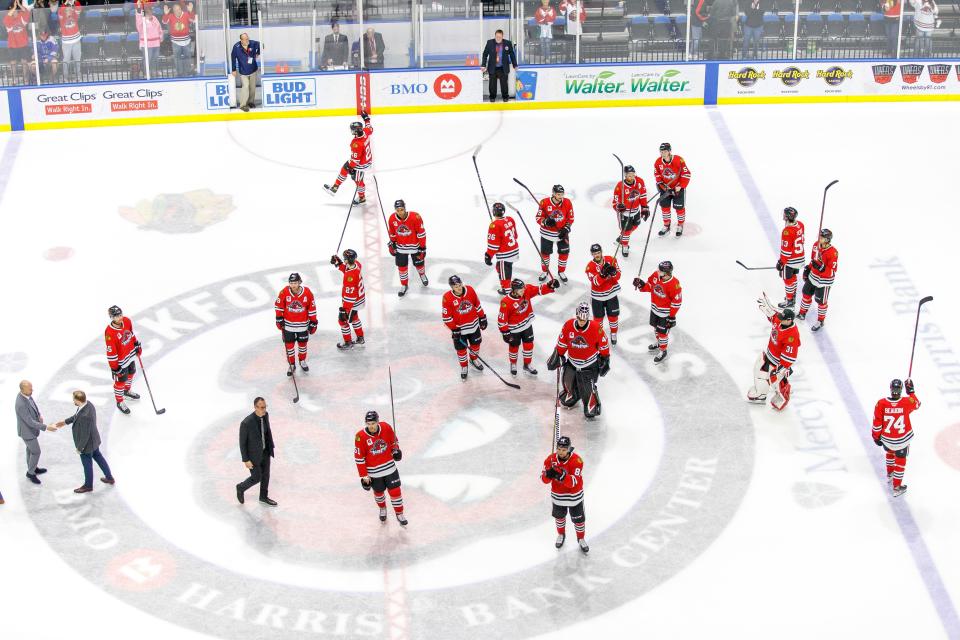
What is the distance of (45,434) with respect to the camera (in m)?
14.1

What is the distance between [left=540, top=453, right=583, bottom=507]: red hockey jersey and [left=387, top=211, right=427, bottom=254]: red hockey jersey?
4793mm

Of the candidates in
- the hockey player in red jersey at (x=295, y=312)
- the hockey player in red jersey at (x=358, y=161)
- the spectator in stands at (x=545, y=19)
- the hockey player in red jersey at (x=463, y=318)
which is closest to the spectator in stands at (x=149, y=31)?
the hockey player in red jersey at (x=358, y=161)

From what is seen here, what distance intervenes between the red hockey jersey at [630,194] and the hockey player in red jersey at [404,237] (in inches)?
95.0

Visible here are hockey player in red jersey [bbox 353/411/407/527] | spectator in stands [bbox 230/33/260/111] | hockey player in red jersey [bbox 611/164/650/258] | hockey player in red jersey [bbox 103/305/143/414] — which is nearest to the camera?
hockey player in red jersey [bbox 353/411/407/527]

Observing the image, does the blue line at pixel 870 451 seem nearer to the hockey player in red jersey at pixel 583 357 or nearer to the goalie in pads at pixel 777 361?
the goalie in pads at pixel 777 361

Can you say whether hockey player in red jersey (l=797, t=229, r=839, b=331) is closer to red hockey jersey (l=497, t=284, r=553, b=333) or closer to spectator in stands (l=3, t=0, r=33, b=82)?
red hockey jersey (l=497, t=284, r=553, b=333)

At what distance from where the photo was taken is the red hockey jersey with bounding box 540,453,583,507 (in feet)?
39.2

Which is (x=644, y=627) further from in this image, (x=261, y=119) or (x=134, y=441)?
(x=261, y=119)

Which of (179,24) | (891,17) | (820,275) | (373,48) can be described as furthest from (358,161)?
(891,17)

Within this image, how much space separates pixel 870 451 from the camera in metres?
13.8

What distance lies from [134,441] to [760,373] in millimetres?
6187

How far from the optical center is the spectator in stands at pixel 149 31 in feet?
66.3

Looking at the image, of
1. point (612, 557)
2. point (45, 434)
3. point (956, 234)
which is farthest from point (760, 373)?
point (45, 434)

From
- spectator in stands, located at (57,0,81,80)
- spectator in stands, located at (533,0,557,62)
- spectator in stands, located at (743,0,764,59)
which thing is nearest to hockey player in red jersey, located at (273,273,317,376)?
spectator in stands, located at (57,0,81,80)
